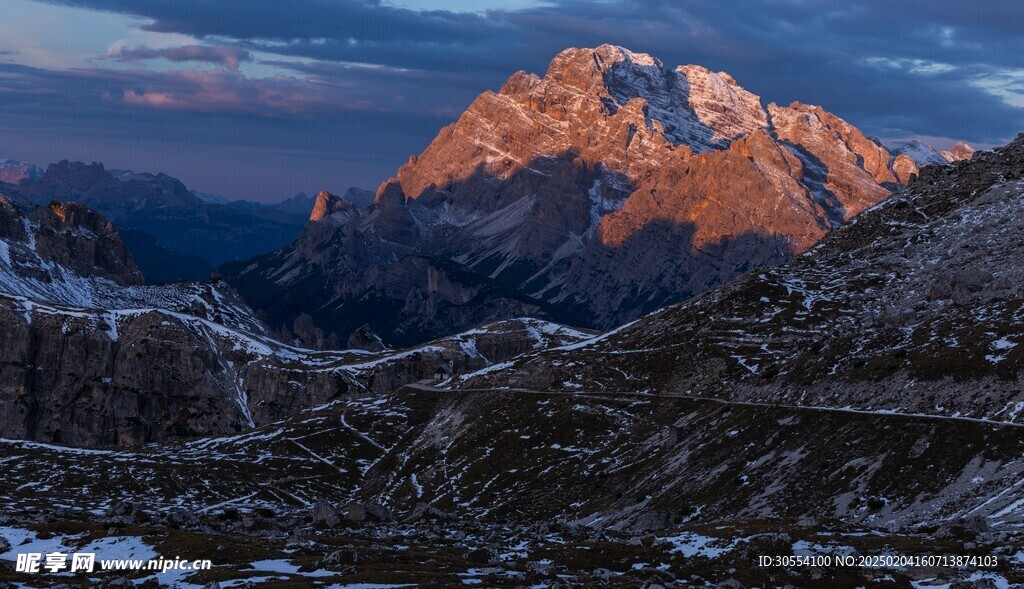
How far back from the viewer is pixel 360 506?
478 feet

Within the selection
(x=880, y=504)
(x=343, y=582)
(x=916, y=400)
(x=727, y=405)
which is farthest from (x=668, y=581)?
(x=727, y=405)

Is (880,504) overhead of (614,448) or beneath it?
overhead

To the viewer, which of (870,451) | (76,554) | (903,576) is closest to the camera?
(903,576)

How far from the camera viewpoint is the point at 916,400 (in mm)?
152250

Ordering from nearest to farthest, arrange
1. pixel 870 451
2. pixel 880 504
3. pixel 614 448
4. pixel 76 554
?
pixel 76 554
pixel 880 504
pixel 870 451
pixel 614 448

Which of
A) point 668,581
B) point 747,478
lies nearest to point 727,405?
point 747,478

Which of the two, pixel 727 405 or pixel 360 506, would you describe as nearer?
pixel 360 506

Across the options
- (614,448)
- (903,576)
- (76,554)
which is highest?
(903,576)

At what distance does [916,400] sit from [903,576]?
7796 centimetres

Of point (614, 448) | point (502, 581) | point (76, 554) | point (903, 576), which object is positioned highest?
point (903, 576)

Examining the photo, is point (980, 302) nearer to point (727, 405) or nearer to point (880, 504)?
point (727, 405)

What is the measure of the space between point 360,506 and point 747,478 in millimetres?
51807

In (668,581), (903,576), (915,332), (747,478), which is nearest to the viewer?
(903,576)

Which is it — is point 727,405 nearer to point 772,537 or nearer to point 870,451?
point 870,451
